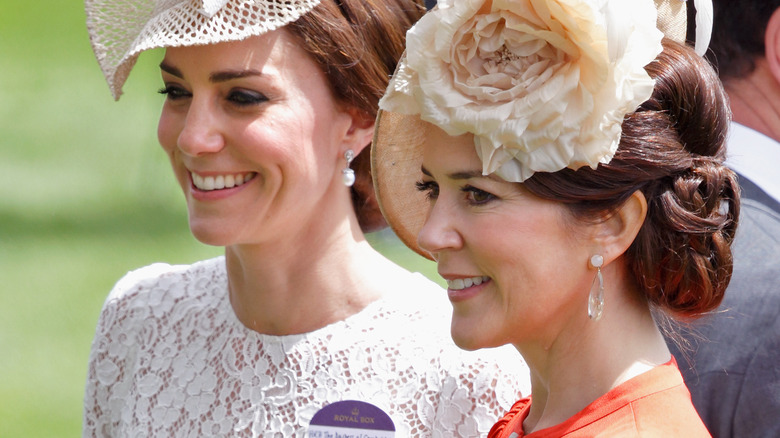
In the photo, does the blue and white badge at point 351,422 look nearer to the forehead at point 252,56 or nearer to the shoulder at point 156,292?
the shoulder at point 156,292

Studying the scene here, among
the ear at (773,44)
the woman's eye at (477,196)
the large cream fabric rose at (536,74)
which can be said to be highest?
the large cream fabric rose at (536,74)

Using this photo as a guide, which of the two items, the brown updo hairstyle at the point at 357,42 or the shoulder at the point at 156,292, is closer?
the brown updo hairstyle at the point at 357,42

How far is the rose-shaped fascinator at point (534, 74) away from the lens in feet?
5.07

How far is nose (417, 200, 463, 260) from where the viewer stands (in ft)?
5.69

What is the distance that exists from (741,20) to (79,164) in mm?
4887

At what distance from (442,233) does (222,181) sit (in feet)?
2.77

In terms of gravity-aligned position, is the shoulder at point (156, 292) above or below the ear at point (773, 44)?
below

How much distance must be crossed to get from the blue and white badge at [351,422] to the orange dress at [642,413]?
0.69 meters

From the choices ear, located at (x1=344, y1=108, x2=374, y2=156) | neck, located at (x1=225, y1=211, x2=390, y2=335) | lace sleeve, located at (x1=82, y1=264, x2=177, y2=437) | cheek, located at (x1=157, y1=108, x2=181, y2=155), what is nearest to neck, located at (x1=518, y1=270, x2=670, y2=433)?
neck, located at (x1=225, y1=211, x2=390, y2=335)

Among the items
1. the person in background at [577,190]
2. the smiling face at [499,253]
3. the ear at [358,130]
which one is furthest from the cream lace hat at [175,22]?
the smiling face at [499,253]

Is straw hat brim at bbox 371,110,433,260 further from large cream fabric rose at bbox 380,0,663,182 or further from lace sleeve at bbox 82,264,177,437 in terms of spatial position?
lace sleeve at bbox 82,264,177,437

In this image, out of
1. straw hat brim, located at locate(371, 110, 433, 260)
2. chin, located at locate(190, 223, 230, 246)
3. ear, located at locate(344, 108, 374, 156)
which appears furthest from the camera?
ear, located at locate(344, 108, 374, 156)

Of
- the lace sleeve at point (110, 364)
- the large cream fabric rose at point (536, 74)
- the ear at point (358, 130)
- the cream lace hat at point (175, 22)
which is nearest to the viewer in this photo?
the large cream fabric rose at point (536, 74)

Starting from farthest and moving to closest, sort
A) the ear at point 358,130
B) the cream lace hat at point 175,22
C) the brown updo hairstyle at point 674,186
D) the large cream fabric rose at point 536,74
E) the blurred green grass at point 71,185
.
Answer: the blurred green grass at point 71,185
the ear at point 358,130
the cream lace hat at point 175,22
the brown updo hairstyle at point 674,186
the large cream fabric rose at point 536,74
